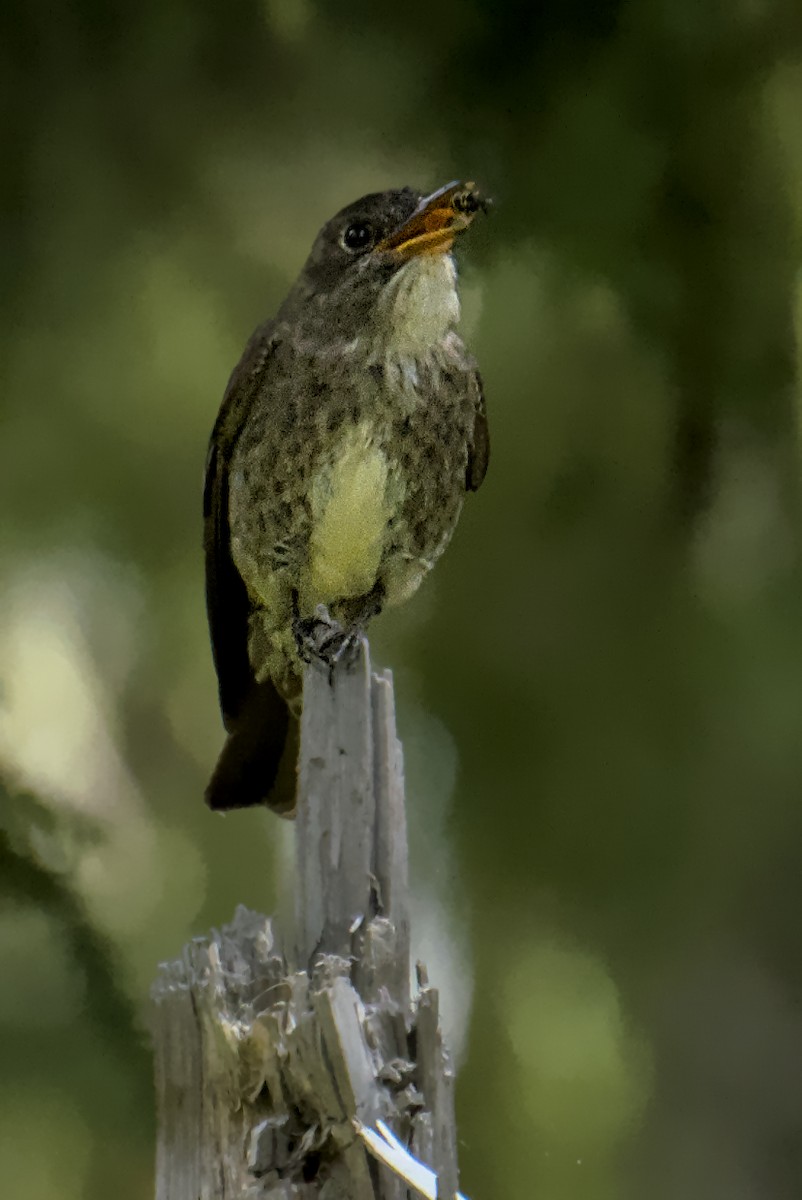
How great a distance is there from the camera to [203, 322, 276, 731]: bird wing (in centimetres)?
185

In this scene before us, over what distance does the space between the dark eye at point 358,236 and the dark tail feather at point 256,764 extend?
605mm

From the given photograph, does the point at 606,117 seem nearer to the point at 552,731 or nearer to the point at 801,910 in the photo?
the point at 552,731

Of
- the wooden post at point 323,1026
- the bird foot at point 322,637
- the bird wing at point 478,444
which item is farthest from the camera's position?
the bird wing at point 478,444

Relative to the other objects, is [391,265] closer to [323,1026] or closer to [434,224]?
[434,224]

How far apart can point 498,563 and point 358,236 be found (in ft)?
1.69

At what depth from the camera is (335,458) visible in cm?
172

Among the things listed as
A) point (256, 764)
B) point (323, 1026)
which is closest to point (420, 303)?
point (256, 764)

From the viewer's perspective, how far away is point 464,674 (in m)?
2.01

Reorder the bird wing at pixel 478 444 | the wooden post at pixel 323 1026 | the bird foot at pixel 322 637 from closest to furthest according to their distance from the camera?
the wooden post at pixel 323 1026 → the bird foot at pixel 322 637 → the bird wing at pixel 478 444

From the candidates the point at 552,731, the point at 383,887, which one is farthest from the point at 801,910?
the point at 383,887

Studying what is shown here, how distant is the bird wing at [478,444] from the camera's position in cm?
182

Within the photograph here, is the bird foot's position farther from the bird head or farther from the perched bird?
the bird head

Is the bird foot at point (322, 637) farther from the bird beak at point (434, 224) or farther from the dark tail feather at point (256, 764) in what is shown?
the bird beak at point (434, 224)

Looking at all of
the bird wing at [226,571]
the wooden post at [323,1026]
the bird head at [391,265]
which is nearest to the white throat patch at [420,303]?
the bird head at [391,265]
